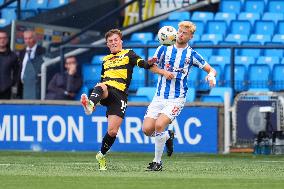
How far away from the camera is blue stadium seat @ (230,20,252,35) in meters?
24.5

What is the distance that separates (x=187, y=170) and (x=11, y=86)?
8231mm

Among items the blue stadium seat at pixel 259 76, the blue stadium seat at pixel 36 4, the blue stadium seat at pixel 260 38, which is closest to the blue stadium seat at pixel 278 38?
the blue stadium seat at pixel 260 38

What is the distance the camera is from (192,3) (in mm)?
26219

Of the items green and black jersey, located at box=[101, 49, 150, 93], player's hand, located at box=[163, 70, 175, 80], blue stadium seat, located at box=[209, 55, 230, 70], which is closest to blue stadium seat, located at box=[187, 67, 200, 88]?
blue stadium seat, located at box=[209, 55, 230, 70]

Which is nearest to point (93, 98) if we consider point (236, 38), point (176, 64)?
point (176, 64)

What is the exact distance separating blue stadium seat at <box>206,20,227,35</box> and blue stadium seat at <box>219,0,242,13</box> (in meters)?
0.75

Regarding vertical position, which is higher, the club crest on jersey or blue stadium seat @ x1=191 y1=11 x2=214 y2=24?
blue stadium seat @ x1=191 y1=11 x2=214 y2=24

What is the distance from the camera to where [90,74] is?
23250 millimetres

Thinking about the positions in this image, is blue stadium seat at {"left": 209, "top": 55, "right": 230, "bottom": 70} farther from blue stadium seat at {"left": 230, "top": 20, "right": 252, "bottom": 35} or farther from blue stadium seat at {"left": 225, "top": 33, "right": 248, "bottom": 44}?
blue stadium seat at {"left": 230, "top": 20, "right": 252, "bottom": 35}

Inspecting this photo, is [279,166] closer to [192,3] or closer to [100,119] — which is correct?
[100,119]

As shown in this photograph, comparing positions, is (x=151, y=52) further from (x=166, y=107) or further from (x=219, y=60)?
(x=166, y=107)

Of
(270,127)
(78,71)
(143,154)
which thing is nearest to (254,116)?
(270,127)

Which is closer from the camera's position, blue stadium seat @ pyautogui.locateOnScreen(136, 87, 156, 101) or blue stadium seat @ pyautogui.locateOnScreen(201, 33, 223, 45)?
blue stadium seat @ pyautogui.locateOnScreen(136, 87, 156, 101)

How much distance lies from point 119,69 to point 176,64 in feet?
2.59
